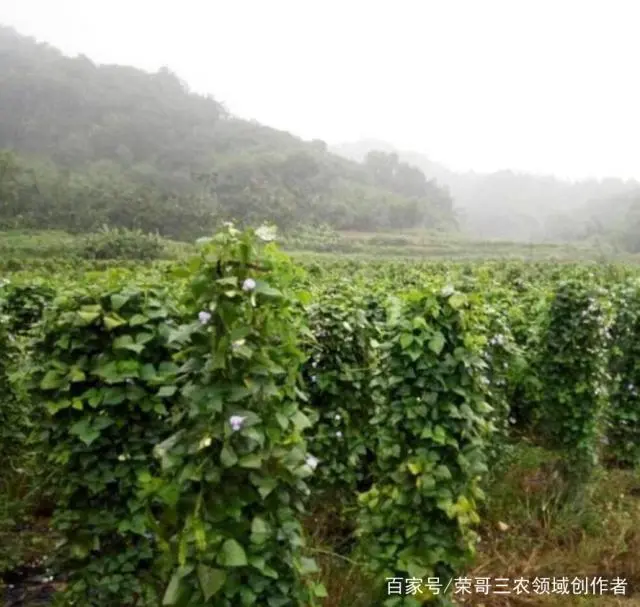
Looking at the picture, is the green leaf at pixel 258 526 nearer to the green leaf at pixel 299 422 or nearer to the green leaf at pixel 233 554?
the green leaf at pixel 233 554

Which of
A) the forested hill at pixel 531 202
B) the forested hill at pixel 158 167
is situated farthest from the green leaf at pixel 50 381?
the forested hill at pixel 531 202

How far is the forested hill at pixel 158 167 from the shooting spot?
51531 millimetres

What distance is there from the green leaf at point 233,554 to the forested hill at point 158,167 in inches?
1843

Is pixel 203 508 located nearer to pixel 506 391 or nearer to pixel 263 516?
pixel 263 516

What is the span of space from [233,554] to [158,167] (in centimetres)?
8097

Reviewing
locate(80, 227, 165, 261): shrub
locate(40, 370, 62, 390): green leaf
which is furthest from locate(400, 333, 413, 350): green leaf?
locate(80, 227, 165, 261): shrub

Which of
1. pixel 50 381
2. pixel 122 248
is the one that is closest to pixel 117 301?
pixel 50 381

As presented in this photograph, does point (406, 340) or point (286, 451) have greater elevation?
point (406, 340)

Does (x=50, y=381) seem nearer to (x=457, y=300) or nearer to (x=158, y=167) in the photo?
(x=457, y=300)

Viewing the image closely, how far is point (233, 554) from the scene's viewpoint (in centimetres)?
258

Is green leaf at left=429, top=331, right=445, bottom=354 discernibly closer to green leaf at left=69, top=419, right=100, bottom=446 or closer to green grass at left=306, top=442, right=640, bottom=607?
green grass at left=306, top=442, right=640, bottom=607

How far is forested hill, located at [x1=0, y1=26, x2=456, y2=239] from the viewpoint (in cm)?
5153

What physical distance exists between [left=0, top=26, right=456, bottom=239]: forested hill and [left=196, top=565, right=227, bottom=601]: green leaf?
46790 mm

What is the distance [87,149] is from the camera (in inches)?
3167
